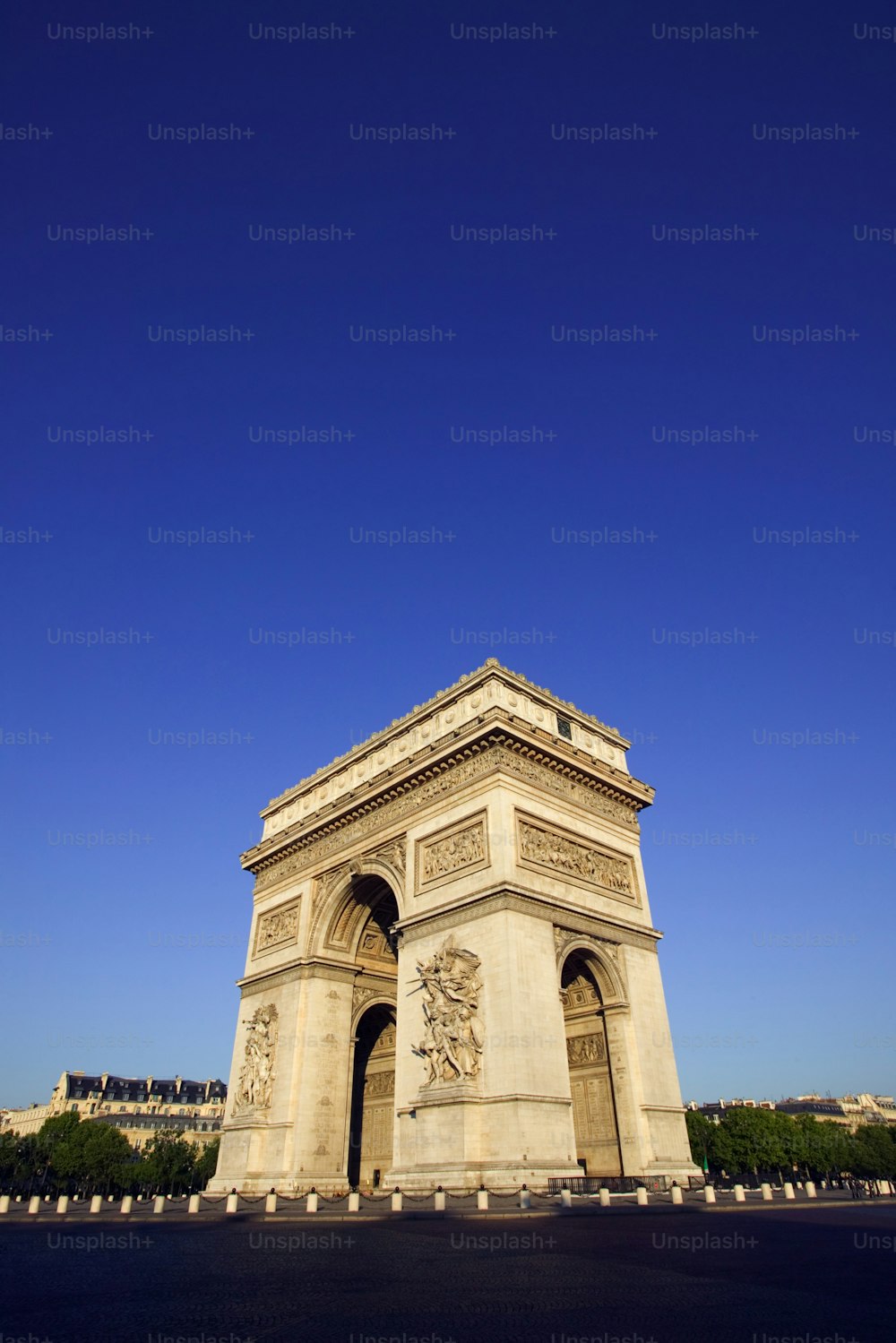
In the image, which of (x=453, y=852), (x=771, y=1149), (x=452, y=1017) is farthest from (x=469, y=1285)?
(x=771, y=1149)

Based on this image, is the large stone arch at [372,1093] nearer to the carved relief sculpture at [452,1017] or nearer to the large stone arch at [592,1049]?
the carved relief sculpture at [452,1017]

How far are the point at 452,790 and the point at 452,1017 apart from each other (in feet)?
20.5

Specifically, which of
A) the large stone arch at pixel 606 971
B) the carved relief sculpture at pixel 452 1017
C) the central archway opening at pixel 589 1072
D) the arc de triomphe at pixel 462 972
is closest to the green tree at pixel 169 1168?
the arc de triomphe at pixel 462 972

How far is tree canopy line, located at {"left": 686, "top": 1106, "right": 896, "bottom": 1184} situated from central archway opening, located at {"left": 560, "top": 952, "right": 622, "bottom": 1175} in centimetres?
3523

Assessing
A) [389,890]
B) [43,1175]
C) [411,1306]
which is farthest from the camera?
[43,1175]

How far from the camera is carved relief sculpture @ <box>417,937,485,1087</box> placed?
20062mm

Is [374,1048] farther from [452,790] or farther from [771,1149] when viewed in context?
[771,1149]

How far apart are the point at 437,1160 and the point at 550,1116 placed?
2.91m

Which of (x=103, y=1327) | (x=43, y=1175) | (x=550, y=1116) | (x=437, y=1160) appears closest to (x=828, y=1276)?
(x=103, y=1327)

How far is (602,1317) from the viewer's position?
599 centimetres

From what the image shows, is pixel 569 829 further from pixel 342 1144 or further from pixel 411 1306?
pixel 411 1306

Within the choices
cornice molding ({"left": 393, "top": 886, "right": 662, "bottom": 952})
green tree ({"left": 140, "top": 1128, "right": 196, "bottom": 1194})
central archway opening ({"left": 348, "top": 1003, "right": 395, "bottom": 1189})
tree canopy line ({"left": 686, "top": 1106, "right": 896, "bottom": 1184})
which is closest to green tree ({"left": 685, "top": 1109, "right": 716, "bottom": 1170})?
tree canopy line ({"left": 686, "top": 1106, "right": 896, "bottom": 1184})

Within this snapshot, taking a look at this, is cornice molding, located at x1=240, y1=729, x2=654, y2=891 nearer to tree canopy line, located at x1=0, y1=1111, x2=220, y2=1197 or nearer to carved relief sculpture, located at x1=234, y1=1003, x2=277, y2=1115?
carved relief sculpture, located at x1=234, y1=1003, x2=277, y2=1115

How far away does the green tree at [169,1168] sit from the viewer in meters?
57.3
